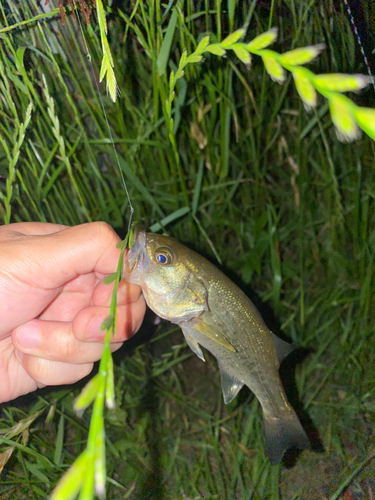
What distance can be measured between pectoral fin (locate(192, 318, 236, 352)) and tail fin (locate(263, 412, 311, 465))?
0.33 meters

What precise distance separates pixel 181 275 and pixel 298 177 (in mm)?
898

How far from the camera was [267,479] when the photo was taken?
1.39 m

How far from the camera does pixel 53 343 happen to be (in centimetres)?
115

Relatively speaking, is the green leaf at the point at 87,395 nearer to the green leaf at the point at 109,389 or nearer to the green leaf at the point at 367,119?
the green leaf at the point at 109,389

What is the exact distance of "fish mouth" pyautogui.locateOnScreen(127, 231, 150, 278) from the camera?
98 centimetres

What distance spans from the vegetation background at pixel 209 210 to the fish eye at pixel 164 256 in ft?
1.23

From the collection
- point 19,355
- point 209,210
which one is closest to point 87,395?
point 19,355

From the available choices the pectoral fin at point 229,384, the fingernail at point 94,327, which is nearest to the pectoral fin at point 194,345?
the pectoral fin at point 229,384

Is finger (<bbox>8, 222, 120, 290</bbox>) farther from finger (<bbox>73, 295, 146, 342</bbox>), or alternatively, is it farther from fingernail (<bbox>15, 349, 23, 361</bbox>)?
fingernail (<bbox>15, 349, 23, 361</bbox>)

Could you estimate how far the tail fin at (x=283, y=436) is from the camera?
1144 millimetres

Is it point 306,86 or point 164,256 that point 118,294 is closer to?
point 164,256

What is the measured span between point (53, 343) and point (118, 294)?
0.85 feet

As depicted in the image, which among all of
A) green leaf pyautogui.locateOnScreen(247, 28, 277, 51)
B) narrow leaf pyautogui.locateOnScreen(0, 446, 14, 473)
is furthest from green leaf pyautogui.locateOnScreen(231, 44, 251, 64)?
narrow leaf pyautogui.locateOnScreen(0, 446, 14, 473)

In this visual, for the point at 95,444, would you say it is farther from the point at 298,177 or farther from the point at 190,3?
the point at 298,177
